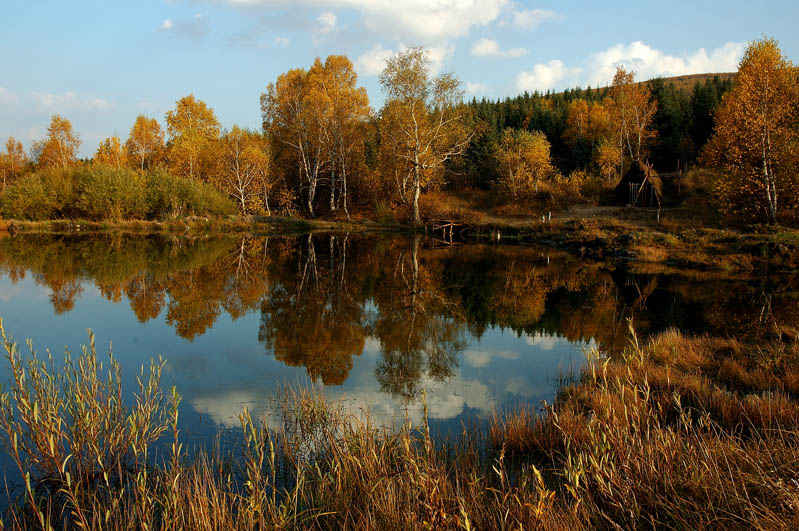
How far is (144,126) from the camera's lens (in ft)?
186

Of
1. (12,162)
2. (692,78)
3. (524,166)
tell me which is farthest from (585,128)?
(692,78)

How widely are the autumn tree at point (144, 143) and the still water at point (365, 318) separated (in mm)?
37897

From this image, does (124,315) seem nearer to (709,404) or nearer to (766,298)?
(709,404)

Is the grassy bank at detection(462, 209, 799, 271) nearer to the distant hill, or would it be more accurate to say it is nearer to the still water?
the still water

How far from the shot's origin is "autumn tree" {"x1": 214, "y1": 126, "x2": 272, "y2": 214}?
41.1 metres

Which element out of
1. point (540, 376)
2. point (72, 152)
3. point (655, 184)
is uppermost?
point (72, 152)

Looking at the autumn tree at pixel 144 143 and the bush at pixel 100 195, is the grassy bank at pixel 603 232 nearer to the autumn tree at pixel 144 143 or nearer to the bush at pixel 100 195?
the bush at pixel 100 195

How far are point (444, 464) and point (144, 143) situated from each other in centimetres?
6337

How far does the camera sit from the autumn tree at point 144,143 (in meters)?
56.4

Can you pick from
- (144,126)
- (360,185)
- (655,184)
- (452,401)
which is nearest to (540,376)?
(452,401)

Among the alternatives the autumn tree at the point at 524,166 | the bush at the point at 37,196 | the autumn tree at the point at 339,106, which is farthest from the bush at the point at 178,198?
the autumn tree at the point at 524,166

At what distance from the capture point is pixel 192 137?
154 ft

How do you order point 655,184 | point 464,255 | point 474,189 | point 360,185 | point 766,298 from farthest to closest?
1. point 474,189
2. point 360,185
3. point 655,184
4. point 464,255
5. point 766,298

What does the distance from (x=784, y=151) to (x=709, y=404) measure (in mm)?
24254
